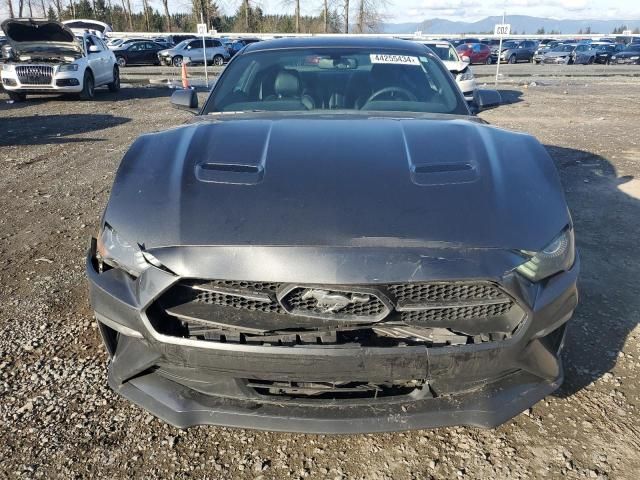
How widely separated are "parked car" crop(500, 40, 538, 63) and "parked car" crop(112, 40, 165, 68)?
71.5 ft

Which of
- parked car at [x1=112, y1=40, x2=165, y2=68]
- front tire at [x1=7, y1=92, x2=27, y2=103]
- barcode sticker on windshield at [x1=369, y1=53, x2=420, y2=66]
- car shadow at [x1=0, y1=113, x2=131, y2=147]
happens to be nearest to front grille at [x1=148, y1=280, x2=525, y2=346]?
barcode sticker on windshield at [x1=369, y1=53, x2=420, y2=66]

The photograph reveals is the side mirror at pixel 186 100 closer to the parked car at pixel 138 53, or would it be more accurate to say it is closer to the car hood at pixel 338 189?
the car hood at pixel 338 189

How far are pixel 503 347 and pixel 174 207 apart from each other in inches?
50.3

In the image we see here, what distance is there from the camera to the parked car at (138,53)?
30391 millimetres

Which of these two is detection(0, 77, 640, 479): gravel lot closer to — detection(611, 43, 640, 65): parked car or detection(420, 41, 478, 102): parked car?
detection(420, 41, 478, 102): parked car

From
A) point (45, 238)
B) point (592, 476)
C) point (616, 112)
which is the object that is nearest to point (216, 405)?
point (592, 476)

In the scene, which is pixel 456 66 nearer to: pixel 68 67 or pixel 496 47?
pixel 68 67

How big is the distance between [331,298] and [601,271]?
2733 millimetres

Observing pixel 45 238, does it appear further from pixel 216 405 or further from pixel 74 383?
pixel 216 405

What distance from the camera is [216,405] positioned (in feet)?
6.33

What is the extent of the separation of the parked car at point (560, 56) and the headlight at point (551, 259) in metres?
37.0

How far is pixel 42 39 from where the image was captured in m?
13.7

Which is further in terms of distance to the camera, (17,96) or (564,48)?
(564,48)

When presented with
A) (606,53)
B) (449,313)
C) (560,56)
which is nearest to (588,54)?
(606,53)
